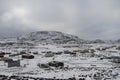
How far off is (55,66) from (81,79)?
12.3 m

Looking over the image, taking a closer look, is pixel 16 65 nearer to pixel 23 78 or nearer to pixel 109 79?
pixel 23 78

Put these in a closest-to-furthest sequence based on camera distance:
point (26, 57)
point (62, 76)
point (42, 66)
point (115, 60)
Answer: point (62, 76) < point (42, 66) < point (115, 60) < point (26, 57)

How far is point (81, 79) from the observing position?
26453 millimetres

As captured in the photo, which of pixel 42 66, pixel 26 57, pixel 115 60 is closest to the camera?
pixel 42 66

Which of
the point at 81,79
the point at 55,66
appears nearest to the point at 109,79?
the point at 81,79

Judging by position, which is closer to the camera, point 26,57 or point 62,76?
point 62,76

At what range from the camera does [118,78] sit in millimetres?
26688

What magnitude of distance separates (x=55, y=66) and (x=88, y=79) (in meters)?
12.4

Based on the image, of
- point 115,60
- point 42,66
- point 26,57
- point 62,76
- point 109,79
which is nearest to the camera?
point 109,79

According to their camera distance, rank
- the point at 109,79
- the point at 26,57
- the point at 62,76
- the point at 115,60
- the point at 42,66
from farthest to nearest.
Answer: the point at 26,57, the point at 115,60, the point at 42,66, the point at 62,76, the point at 109,79

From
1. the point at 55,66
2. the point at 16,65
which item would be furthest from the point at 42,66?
the point at 16,65

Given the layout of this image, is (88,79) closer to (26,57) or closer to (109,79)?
(109,79)

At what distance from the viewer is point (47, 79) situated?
2712cm

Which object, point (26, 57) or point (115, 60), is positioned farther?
point (26, 57)
